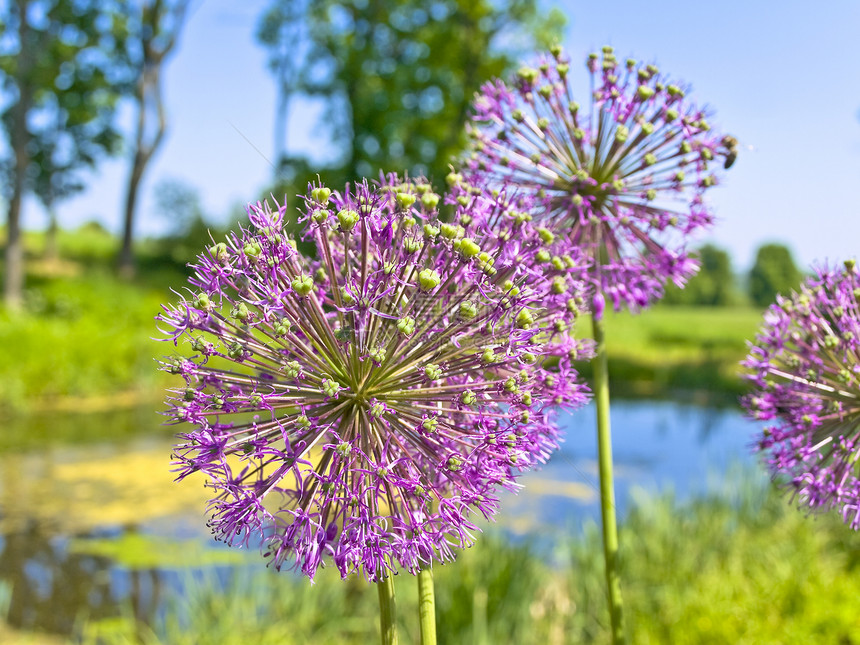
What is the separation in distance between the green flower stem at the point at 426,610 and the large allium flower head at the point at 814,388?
1314 millimetres

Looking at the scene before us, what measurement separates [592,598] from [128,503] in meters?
9.65

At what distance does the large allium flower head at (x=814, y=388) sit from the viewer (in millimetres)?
2338

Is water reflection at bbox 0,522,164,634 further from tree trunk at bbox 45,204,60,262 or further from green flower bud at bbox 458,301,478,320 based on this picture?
tree trunk at bbox 45,204,60,262

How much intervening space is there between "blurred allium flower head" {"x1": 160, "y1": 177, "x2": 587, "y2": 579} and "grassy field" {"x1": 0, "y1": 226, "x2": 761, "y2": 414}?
335 inches

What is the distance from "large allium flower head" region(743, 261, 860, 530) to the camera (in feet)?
7.67

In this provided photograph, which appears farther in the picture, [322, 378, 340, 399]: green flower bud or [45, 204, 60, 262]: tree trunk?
[45, 204, 60, 262]: tree trunk

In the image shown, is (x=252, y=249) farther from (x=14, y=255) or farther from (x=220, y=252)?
(x=14, y=255)

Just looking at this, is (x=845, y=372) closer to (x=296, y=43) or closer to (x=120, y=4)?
(x=120, y=4)

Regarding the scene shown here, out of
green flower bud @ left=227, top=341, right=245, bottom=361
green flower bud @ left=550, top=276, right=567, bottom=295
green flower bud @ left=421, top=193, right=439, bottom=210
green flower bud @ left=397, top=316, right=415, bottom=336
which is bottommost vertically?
green flower bud @ left=227, top=341, right=245, bottom=361

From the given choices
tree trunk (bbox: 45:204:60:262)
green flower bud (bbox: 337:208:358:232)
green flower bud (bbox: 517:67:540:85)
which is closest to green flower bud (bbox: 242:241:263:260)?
green flower bud (bbox: 337:208:358:232)

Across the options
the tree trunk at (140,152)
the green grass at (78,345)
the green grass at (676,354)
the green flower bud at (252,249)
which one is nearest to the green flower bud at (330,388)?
the green flower bud at (252,249)

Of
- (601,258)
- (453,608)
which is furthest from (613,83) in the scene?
(453,608)

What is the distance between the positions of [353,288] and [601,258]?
1292 millimetres

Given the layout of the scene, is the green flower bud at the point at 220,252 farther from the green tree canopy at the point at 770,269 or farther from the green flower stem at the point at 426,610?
the green tree canopy at the point at 770,269
